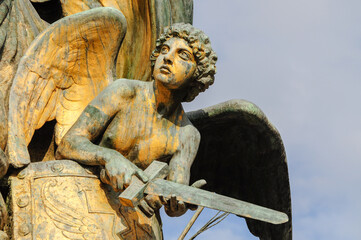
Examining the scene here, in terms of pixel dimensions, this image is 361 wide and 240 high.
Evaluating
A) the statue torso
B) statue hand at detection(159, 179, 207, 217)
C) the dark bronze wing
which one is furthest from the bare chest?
the dark bronze wing

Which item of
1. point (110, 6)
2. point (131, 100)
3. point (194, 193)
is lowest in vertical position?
point (194, 193)

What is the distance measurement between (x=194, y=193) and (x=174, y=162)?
0.78 metres

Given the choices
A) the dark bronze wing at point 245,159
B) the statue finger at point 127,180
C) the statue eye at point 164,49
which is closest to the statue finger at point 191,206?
the statue finger at point 127,180

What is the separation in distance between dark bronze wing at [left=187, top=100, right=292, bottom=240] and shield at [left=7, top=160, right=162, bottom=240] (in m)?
1.46

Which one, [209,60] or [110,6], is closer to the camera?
[209,60]

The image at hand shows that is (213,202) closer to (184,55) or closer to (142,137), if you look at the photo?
(142,137)

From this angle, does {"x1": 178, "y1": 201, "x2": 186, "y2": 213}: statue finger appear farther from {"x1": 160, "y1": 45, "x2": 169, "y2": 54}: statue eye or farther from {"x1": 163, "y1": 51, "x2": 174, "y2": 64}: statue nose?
{"x1": 160, "y1": 45, "x2": 169, "y2": 54}: statue eye

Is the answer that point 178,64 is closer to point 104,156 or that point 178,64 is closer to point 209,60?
point 209,60

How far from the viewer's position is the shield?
9.26 m

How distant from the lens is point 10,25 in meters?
10.4

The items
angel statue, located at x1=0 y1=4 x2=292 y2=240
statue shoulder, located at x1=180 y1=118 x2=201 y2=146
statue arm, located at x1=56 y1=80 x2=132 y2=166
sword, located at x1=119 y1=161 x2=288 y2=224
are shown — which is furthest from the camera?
statue shoulder, located at x1=180 y1=118 x2=201 y2=146

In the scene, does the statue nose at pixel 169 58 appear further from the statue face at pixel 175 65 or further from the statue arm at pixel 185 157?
the statue arm at pixel 185 157

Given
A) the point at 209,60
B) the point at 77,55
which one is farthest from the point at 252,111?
the point at 77,55

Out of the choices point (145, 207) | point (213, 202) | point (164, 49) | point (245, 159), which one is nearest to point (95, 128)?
point (164, 49)
